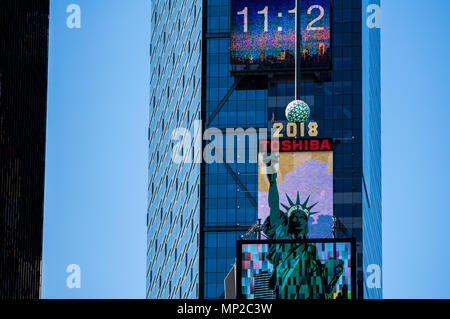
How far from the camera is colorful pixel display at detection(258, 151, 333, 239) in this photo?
11700cm

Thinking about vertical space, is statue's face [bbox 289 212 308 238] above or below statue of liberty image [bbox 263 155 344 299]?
above

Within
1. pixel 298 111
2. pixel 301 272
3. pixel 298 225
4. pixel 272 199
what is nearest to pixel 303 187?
pixel 272 199

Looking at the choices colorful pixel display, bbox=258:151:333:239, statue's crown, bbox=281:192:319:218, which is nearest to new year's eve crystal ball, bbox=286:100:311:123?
colorful pixel display, bbox=258:151:333:239

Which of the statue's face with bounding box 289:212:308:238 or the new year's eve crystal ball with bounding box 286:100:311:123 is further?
the statue's face with bounding box 289:212:308:238

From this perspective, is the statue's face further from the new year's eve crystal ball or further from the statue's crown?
the new year's eve crystal ball

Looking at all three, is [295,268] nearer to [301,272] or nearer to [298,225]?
[301,272]

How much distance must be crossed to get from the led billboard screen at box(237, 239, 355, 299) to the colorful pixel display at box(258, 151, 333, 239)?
36.1 feet

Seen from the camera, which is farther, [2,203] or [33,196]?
[33,196]

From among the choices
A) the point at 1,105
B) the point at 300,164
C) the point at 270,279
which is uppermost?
the point at 1,105
